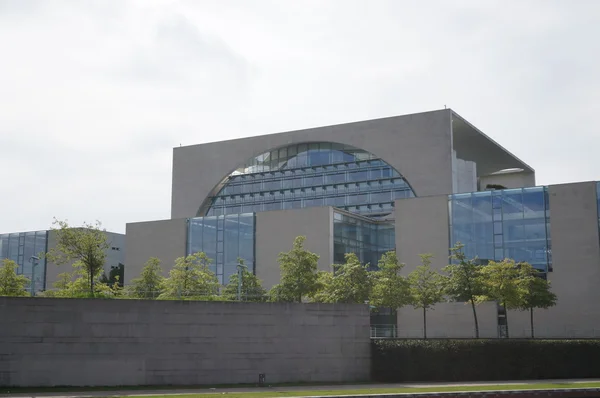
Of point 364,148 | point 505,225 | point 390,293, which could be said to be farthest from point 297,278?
point 364,148

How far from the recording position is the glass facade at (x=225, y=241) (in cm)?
5919

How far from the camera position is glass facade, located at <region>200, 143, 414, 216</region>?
2721 inches

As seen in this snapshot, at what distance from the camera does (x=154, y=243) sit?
6378 cm

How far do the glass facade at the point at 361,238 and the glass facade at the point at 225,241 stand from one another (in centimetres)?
706

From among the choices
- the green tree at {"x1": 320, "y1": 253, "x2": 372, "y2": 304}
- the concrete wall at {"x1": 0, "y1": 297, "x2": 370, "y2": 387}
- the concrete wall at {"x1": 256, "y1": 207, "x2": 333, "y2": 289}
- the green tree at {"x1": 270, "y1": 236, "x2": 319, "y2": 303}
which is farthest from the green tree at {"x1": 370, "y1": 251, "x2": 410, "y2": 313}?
the concrete wall at {"x1": 256, "y1": 207, "x2": 333, "y2": 289}

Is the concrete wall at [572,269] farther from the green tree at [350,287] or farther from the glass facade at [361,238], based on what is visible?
the glass facade at [361,238]

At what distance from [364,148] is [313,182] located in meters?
6.88

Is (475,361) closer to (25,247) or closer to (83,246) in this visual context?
(83,246)

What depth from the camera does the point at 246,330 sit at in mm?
34500

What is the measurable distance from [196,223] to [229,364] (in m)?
29.3

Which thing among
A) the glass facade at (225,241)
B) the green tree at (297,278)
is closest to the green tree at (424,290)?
the green tree at (297,278)

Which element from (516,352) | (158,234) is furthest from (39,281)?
(516,352)

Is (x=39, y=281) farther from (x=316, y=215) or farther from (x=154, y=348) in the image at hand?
(x=154, y=348)

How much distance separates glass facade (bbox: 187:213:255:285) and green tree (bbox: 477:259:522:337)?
20631 mm
